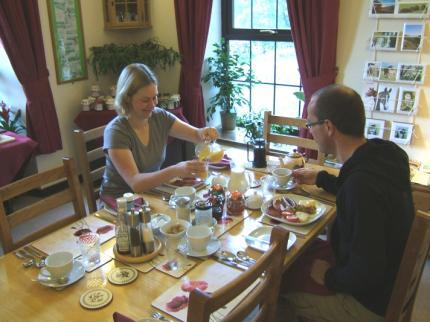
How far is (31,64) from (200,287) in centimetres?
263

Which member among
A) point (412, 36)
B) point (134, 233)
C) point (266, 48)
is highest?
point (412, 36)

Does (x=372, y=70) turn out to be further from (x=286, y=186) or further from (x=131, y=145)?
(x=131, y=145)

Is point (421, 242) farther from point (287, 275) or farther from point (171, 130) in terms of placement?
point (171, 130)

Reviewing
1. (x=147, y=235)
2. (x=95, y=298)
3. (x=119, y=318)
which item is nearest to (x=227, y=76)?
(x=147, y=235)

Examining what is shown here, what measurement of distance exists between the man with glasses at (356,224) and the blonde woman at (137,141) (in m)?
0.61

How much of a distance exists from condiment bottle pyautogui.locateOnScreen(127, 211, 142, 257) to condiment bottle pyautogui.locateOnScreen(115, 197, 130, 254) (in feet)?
0.05

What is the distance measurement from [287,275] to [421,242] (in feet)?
1.74

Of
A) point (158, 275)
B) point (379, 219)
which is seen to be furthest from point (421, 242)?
point (158, 275)

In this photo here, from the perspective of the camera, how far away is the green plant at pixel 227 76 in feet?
12.0

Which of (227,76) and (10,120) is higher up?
(227,76)

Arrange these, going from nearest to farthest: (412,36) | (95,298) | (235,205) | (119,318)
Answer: (119,318), (95,298), (235,205), (412,36)

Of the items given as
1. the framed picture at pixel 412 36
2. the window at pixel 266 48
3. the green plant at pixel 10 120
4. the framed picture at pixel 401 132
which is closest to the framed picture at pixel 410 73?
the framed picture at pixel 412 36

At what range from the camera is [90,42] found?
3.64 m

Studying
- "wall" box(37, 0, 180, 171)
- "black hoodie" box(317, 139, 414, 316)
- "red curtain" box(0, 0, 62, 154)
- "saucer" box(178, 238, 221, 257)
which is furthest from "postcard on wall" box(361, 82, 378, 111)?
"red curtain" box(0, 0, 62, 154)
